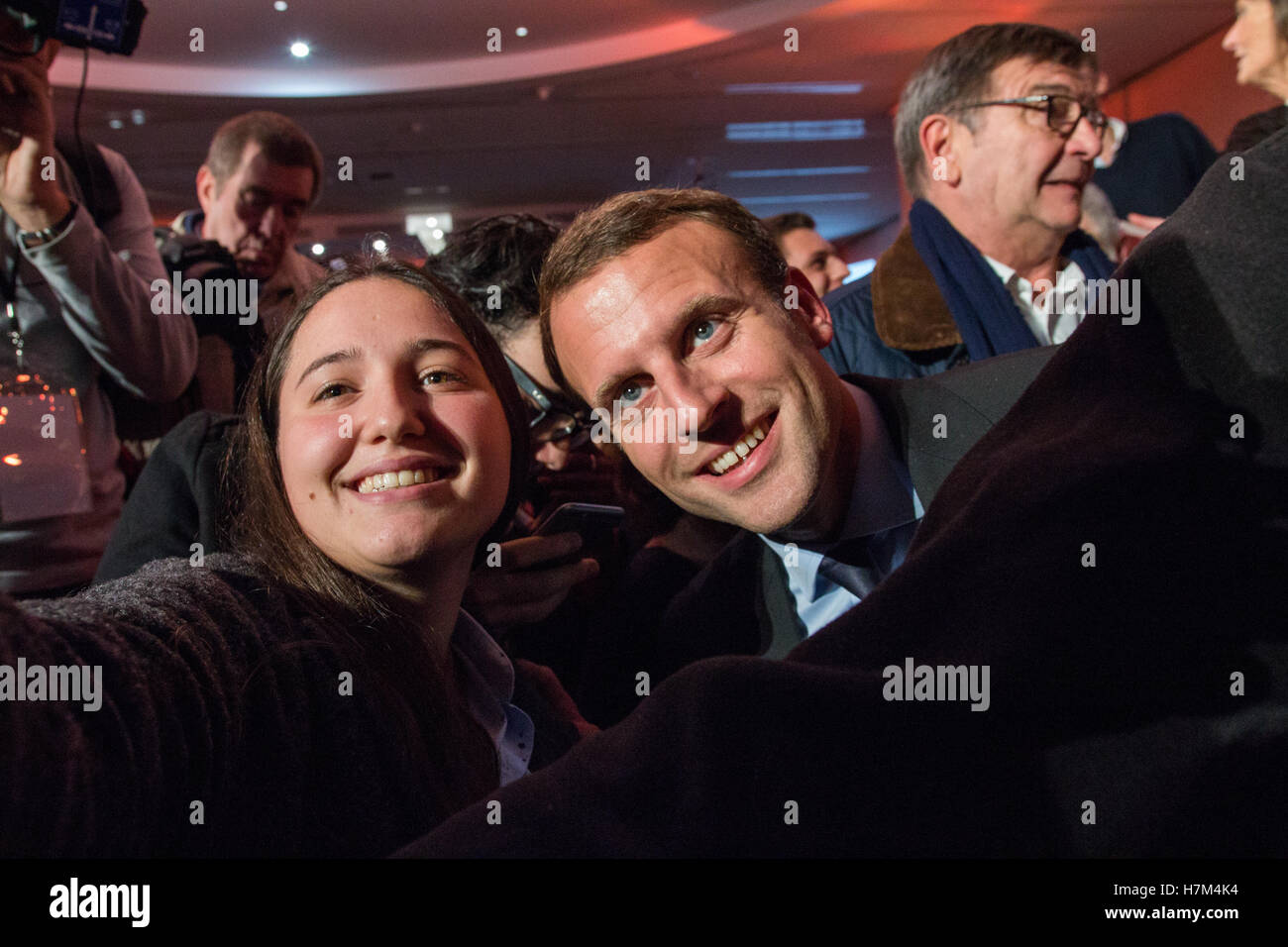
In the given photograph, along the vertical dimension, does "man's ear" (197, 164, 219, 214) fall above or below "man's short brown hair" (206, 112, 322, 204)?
below

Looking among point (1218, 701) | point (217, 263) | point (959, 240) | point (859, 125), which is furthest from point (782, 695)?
point (859, 125)

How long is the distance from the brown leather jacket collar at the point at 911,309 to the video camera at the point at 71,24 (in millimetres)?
1415

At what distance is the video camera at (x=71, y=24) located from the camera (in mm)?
1409

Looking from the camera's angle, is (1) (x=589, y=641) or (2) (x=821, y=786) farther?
(1) (x=589, y=641)

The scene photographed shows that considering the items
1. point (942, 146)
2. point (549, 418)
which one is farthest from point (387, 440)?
point (942, 146)

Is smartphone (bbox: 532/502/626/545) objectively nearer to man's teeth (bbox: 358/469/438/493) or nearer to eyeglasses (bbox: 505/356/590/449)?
eyeglasses (bbox: 505/356/590/449)

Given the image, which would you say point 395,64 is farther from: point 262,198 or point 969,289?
point 969,289

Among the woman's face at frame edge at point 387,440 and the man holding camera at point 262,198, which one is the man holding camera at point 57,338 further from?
the woman's face at frame edge at point 387,440

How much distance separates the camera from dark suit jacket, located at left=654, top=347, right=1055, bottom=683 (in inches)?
51.7

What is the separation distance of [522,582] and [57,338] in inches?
37.1

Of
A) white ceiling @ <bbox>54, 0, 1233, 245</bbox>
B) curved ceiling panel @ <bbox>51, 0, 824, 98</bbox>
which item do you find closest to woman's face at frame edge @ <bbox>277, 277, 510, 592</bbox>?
white ceiling @ <bbox>54, 0, 1233, 245</bbox>

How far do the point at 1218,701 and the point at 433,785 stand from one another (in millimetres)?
676

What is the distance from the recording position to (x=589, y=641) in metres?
1.51

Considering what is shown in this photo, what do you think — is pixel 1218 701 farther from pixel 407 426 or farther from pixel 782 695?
pixel 407 426
